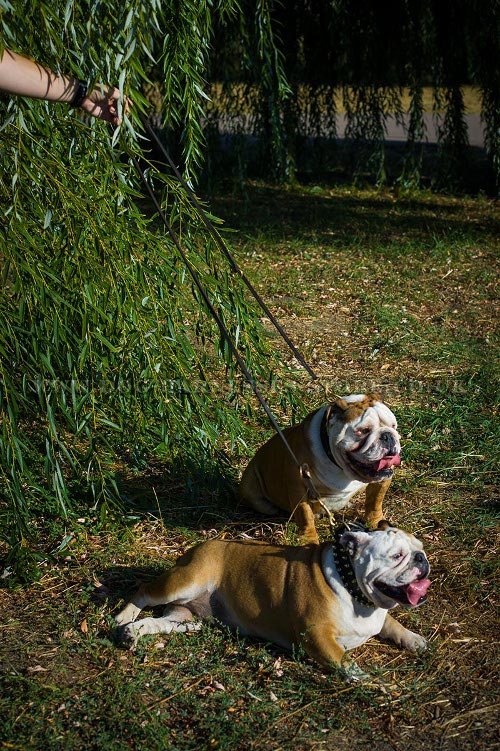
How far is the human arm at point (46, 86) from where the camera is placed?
2.76 metres

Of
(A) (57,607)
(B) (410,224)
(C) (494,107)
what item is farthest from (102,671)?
(C) (494,107)

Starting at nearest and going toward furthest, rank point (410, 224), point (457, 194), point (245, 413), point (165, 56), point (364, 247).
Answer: point (165, 56) → point (245, 413) → point (364, 247) → point (410, 224) → point (457, 194)

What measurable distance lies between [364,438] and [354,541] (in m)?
0.55

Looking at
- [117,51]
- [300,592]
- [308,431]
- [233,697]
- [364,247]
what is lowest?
[233,697]

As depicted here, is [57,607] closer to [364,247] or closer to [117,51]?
[117,51]

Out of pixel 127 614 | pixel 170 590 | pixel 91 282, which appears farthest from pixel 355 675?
pixel 91 282

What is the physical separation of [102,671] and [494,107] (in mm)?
7301

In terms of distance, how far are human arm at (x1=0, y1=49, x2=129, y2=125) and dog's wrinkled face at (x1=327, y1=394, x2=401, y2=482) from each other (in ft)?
4.53

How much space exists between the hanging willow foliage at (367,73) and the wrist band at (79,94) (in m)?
5.07

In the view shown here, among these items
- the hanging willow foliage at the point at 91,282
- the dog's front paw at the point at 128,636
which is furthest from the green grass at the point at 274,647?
the hanging willow foliage at the point at 91,282

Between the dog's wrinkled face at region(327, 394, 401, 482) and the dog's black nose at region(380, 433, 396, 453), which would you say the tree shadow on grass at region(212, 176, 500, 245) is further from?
the dog's black nose at region(380, 433, 396, 453)

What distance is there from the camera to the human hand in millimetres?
3029

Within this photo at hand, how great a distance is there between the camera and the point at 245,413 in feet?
15.5

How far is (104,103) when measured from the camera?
3.07 meters
